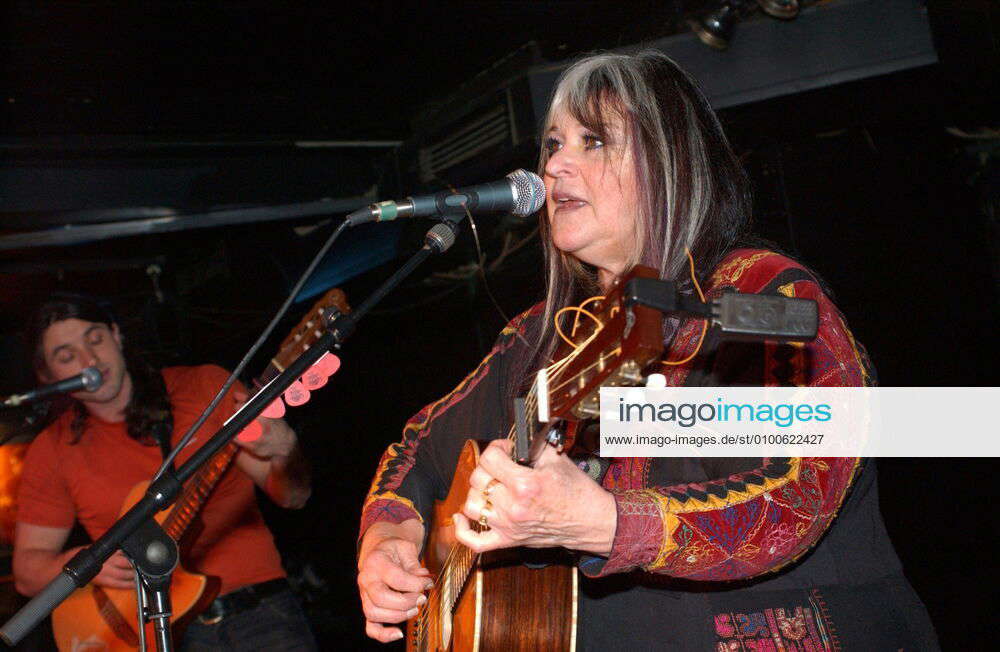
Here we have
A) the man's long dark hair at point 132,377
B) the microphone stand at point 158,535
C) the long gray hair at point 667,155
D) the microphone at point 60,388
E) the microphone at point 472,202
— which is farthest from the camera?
the man's long dark hair at point 132,377

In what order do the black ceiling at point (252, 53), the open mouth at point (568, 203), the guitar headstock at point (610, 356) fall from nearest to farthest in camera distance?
the guitar headstock at point (610, 356), the open mouth at point (568, 203), the black ceiling at point (252, 53)

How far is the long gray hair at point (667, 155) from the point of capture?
177 centimetres

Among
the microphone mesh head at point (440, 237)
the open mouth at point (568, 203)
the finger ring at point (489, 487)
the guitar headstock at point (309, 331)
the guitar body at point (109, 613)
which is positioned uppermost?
the open mouth at point (568, 203)

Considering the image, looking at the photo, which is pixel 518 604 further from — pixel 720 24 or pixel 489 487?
pixel 720 24

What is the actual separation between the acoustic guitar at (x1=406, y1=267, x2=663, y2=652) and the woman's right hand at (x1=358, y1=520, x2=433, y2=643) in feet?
0.28

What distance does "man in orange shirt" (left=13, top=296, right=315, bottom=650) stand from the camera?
3248 millimetres

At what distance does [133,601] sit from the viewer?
3.28m

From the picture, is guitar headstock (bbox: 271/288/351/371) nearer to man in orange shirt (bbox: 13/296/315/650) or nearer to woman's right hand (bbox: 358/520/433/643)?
man in orange shirt (bbox: 13/296/315/650)

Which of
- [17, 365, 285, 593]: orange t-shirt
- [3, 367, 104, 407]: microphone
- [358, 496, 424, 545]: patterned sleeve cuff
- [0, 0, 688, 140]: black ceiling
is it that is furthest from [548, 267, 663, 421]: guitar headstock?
[0, 0, 688, 140]: black ceiling

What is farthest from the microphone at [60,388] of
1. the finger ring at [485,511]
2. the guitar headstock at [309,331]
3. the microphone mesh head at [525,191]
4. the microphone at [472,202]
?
the finger ring at [485,511]

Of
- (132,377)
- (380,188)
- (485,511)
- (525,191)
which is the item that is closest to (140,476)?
(132,377)

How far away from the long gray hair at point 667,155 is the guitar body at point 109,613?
189 cm

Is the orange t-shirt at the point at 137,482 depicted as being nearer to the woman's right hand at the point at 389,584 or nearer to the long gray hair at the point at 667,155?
the woman's right hand at the point at 389,584

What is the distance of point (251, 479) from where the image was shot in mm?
3467
